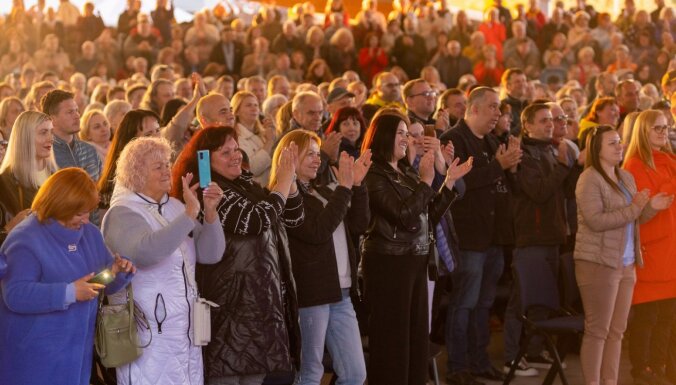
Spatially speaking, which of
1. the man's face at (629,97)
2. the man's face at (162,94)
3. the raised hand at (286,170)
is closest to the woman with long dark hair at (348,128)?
the raised hand at (286,170)

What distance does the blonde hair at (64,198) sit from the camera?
19.9ft

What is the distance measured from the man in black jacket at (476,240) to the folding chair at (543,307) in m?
0.29

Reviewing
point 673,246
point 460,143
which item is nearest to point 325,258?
point 460,143

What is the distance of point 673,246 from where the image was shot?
9320mm

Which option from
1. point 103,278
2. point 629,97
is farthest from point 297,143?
point 629,97

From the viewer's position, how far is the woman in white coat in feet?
20.9

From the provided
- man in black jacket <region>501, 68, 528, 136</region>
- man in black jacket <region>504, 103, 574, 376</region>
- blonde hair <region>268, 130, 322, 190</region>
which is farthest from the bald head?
man in black jacket <region>501, 68, 528, 136</region>

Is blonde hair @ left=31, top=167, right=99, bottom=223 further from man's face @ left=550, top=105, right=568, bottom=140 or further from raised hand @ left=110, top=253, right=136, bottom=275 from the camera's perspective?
man's face @ left=550, top=105, right=568, bottom=140

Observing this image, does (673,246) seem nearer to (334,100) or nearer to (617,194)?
(617,194)

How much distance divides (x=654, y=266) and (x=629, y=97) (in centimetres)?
374

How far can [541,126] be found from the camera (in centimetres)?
982

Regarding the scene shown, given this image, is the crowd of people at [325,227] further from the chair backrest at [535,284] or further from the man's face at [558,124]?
the chair backrest at [535,284]

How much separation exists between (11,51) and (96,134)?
34.8 ft

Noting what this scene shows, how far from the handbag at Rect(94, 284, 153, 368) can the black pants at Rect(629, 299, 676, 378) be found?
176 inches
